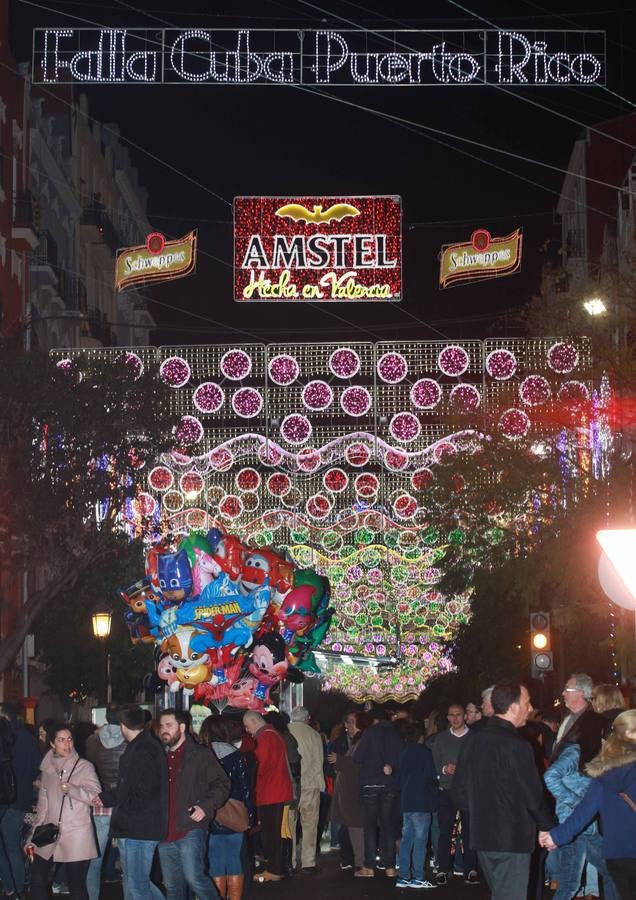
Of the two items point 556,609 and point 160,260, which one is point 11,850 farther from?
point 556,609

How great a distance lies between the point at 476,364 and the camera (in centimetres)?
3362

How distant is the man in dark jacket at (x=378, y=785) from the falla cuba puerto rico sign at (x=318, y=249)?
49.7 feet

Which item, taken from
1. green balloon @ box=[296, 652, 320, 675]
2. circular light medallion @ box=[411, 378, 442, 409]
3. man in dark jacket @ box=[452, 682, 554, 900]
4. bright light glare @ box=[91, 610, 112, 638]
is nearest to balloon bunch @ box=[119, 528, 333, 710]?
green balloon @ box=[296, 652, 320, 675]

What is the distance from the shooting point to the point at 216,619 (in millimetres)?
25547

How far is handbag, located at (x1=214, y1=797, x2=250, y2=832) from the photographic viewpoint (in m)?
13.8

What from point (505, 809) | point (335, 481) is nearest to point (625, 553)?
point (505, 809)

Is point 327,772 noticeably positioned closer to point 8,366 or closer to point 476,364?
point 8,366

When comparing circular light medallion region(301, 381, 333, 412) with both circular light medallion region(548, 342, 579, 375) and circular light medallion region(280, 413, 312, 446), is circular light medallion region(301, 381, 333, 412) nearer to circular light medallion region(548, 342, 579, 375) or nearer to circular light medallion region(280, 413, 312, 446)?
circular light medallion region(280, 413, 312, 446)

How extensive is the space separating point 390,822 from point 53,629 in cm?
2522

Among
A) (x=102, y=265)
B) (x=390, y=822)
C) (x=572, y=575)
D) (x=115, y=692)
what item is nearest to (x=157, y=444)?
(x=572, y=575)

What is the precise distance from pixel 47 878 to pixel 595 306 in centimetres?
1916

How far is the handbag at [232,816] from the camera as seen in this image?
13828 mm

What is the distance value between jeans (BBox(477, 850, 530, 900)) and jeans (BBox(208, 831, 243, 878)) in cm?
388

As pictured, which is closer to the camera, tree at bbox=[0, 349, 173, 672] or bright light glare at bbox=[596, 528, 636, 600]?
bright light glare at bbox=[596, 528, 636, 600]
